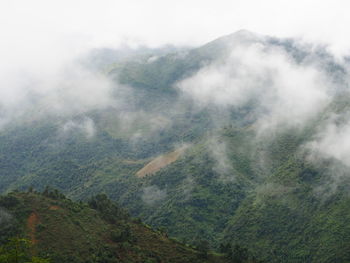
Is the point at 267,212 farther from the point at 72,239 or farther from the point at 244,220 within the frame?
the point at 72,239

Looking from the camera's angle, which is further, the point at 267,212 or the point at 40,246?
the point at 267,212

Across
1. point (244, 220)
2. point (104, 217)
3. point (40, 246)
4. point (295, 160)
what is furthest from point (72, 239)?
point (295, 160)

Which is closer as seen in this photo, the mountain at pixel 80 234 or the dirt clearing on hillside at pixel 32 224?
the mountain at pixel 80 234

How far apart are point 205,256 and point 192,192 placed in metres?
88.9

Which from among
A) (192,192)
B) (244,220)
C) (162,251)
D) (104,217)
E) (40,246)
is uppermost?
(192,192)

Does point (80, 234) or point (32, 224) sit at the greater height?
point (80, 234)

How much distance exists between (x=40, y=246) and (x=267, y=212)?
102517 millimetres

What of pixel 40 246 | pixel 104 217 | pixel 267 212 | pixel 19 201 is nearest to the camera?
pixel 40 246

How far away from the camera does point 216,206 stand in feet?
593

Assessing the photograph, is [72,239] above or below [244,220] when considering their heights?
below

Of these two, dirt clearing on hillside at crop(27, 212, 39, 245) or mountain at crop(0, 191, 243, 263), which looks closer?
mountain at crop(0, 191, 243, 263)

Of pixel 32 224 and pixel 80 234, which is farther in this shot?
pixel 80 234

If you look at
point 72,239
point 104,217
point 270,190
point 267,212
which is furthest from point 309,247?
point 72,239

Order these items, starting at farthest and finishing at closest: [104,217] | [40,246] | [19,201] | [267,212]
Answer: [267,212], [104,217], [19,201], [40,246]
